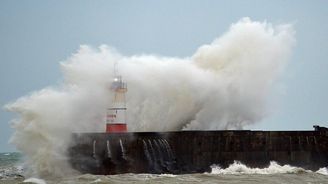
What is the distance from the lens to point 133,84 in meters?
26.5

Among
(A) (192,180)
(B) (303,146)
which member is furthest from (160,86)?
(A) (192,180)

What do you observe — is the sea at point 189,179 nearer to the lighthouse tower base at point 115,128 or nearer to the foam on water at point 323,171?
the foam on water at point 323,171

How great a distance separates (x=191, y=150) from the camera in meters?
22.2

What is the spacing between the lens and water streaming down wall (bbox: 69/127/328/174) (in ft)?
67.3

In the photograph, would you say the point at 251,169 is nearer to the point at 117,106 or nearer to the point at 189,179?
the point at 189,179

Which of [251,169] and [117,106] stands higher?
[117,106]

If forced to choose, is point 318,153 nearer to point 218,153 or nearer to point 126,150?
point 218,153

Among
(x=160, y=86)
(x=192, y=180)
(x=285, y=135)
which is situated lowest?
Result: (x=192, y=180)

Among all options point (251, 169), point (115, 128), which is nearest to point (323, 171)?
point (251, 169)

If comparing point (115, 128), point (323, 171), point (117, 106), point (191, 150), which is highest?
point (117, 106)

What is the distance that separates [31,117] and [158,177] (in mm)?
5486

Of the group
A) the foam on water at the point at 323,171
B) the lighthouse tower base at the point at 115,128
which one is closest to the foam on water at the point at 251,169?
the foam on water at the point at 323,171

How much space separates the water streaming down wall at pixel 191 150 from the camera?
20500 mm

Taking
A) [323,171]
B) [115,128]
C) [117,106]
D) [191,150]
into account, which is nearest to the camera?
[191,150]
